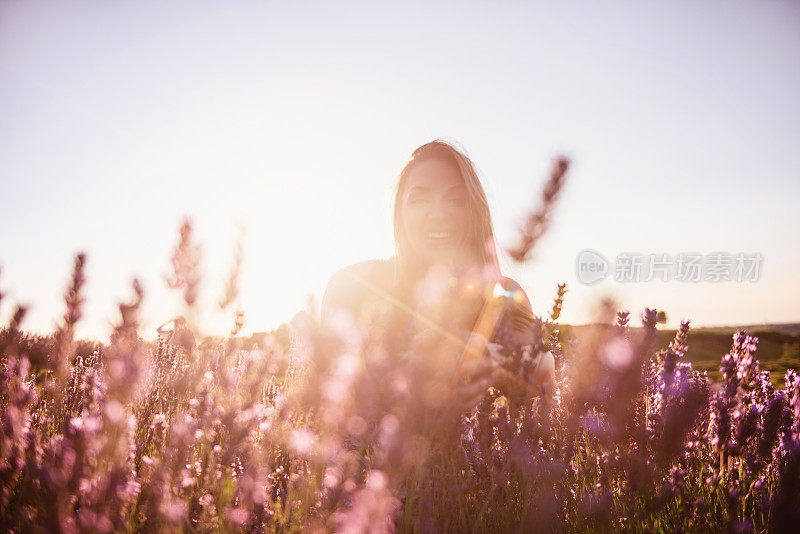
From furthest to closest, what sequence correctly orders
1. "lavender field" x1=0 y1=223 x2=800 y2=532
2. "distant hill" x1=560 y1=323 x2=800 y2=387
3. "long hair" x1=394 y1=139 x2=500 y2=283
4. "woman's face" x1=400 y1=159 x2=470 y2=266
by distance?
"distant hill" x1=560 y1=323 x2=800 y2=387 → "long hair" x1=394 y1=139 x2=500 y2=283 → "woman's face" x1=400 y1=159 x2=470 y2=266 → "lavender field" x1=0 y1=223 x2=800 y2=532

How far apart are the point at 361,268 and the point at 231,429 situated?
2748 millimetres

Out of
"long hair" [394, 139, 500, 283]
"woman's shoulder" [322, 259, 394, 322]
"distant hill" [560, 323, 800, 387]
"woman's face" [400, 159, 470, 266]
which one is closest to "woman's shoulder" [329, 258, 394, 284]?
"woman's shoulder" [322, 259, 394, 322]

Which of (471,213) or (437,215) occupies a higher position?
(471,213)

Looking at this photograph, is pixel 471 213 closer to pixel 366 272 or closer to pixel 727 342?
pixel 366 272

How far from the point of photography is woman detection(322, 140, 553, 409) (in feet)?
3.82

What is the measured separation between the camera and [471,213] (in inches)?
129

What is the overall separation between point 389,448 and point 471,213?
2.52m

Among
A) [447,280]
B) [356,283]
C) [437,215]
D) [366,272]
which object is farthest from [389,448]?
[366,272]

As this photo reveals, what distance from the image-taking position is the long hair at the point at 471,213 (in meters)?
3.31

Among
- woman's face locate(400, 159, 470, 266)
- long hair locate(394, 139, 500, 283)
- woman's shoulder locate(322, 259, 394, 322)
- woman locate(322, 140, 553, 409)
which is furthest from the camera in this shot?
woman's shoulder locate(322, 259, 394, 322)

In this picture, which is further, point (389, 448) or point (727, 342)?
point (727, 342)

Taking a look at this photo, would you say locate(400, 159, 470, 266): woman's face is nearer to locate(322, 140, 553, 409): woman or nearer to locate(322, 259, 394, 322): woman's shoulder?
locate(322, 140, 553, 409): woman

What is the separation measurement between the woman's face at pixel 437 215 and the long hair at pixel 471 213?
0.10 meters

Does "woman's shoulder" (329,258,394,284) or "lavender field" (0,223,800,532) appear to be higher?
"woman's shoulder" (329,258,394,284)
